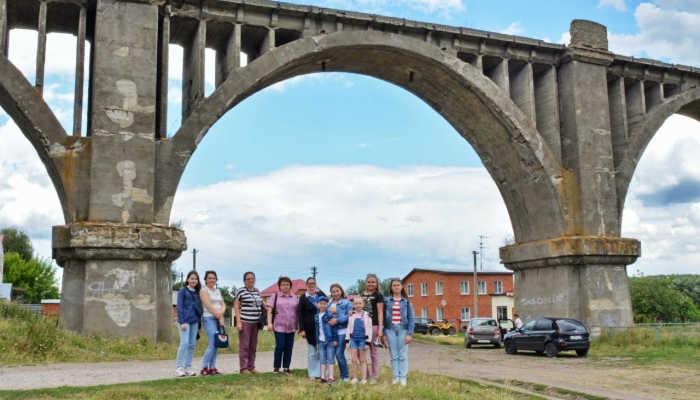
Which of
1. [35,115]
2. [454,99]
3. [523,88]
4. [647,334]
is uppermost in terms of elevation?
[523,88]

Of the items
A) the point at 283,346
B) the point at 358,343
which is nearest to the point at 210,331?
the point at 283,346

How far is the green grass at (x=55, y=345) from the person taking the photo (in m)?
13.0

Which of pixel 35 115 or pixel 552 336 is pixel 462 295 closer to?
pixel 552 336

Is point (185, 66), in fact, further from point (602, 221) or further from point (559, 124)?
point (602, 221)

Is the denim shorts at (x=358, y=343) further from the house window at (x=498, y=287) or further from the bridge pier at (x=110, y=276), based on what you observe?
the house window at (x=498, y=287)

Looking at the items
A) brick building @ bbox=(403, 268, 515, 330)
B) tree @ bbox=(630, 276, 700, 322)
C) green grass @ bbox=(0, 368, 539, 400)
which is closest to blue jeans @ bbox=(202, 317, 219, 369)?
green grass @ bbox=(0, 368, 539, 400)

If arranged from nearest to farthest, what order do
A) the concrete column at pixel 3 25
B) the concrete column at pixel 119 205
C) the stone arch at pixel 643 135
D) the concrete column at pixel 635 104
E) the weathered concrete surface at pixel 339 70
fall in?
the concrete column at pixel 119 205 < the weathered concrete surface at pixel 339 70 < the concrete column at pixel 3 25 < the stone arch at pixel 643 135 < the concrete column at pixel 635 104

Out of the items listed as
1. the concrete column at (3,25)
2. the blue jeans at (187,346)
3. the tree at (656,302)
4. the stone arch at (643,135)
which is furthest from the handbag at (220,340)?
the tree at (656,302)

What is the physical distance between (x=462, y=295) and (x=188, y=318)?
1800 inches

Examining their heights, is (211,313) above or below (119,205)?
below

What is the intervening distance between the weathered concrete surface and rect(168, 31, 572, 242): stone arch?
44mm

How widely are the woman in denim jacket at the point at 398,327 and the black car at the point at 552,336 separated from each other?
979 cm

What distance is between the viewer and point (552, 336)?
19.1m

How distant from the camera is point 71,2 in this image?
16.8 m
